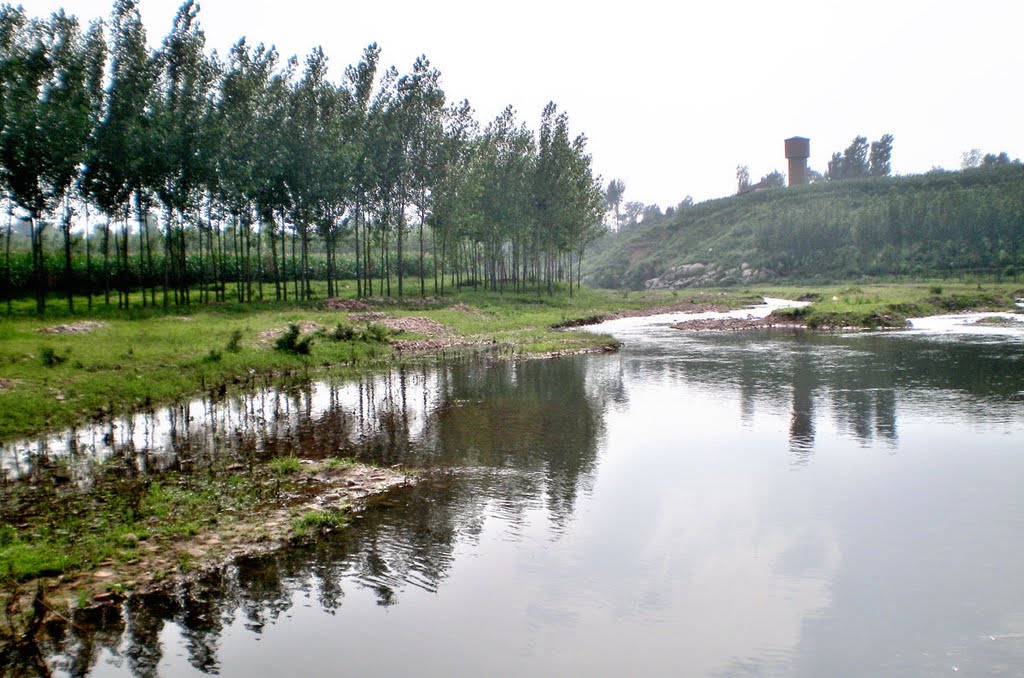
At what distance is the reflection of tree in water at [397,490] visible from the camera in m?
9.94

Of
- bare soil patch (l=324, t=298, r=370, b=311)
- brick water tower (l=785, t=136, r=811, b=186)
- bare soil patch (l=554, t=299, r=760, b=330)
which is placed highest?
brick water tower (l=785, t=136, r=811, b=186)

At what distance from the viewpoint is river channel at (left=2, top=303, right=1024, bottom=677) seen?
9.40 metres

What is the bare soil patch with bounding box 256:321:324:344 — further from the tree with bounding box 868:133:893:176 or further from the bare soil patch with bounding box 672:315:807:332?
the tree with bounding box 868:133:893:176

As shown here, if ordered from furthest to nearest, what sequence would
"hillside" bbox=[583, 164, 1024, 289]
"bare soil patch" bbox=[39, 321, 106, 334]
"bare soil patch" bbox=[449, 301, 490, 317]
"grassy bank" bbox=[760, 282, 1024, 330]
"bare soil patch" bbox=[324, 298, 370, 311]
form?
"hillside" bbox=[583, 164, 1024, 289]
"bare soil patch" bbox=[449, 301, 490, 317]
"grassy bank" bbox=[760, 282, 1024, 330]
"bare soil patch" bbox=[324, 298, 370, 311]
"bare soil patch" bbox=[39, 321, 106, 334]

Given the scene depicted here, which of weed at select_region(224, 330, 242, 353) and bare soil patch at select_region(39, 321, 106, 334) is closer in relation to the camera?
weed at select_region(224, 330, 242, 353)

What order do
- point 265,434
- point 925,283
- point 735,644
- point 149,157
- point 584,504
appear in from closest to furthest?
point 735,644, point 584,504, point 265,434, point 149,157, point 925,283

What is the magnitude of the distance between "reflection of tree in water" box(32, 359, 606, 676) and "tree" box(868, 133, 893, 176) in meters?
189

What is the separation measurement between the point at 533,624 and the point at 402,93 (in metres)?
59.2

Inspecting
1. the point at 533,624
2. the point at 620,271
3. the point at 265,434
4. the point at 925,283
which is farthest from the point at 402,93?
the point at 620,271

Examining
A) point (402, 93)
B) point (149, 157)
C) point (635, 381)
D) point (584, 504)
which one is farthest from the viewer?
point (402, 93)

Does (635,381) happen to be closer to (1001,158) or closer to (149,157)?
(149,157)

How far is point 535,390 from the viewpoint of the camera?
1141 inches

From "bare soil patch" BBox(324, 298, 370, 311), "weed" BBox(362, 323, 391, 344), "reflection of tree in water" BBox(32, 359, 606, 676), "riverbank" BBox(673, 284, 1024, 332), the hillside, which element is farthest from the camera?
the hillside

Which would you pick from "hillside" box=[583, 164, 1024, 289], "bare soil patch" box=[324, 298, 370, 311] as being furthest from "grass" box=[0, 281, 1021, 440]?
"hillside" box=[583, 164, 1024, 289]
